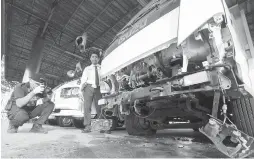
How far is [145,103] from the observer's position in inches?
87.3

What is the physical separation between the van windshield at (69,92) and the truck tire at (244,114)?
3307mm

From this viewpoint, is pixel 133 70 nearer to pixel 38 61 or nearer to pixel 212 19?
pixel 212 19

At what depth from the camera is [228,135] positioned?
1.31 metres

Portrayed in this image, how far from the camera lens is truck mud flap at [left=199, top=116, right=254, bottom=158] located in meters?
1.25

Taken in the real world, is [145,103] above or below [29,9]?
below

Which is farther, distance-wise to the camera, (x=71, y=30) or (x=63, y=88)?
(x=71, y=30)

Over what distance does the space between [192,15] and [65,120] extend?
14.8ft

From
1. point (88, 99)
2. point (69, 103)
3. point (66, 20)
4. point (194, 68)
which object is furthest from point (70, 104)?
point (66, 20)

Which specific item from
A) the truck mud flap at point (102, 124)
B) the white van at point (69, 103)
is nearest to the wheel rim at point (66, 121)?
the white van at point (69, 103)

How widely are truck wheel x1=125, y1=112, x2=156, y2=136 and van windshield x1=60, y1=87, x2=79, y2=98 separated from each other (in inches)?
67.5

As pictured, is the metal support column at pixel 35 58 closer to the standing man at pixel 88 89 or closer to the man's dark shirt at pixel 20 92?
the man's dark shirt at pixel 20 92

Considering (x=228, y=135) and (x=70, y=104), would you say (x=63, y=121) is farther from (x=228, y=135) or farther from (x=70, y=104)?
(x=228, y=135)

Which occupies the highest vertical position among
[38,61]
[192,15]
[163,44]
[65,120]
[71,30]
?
[71,30]

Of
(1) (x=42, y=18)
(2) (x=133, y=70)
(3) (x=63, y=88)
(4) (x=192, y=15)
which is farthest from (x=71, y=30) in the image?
(4) (x=192, y=15)
